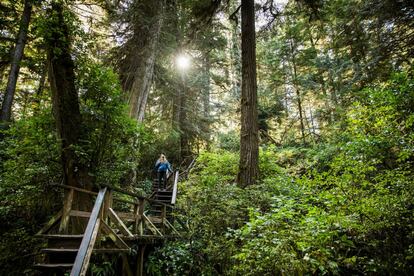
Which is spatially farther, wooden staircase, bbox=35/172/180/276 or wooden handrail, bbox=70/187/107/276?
wooden staircase, bbox=35/172/180/276

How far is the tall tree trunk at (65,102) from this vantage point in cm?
611

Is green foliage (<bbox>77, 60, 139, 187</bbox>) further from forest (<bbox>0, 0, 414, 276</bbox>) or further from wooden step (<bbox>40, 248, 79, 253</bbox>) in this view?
wooden step (<bbox>40, 248, 79, 253</bbox>)

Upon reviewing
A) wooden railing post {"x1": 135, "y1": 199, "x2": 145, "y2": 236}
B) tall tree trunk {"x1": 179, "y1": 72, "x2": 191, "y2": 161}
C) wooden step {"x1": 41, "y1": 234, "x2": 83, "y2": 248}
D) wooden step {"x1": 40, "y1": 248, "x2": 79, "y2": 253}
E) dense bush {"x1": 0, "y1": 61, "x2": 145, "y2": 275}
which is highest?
tall tree trunk {"x1": 179, "y1": 72, "x2": 191, "y2": 161}

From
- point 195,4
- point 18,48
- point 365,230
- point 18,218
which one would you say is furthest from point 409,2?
point 18,48

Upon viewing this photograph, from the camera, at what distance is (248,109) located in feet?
26.1

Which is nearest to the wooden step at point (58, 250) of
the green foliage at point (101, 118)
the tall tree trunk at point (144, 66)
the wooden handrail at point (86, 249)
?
the wooden handrail at point (86, 249)

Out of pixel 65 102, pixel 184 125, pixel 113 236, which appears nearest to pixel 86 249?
pixel 113 236

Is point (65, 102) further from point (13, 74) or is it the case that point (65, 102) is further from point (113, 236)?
point (13, 74)

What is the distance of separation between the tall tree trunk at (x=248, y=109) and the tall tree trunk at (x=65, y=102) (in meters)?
4.38

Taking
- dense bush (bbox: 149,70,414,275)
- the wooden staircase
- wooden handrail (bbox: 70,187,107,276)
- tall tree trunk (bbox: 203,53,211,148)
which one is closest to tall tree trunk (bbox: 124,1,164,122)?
tall tree trunk (bbox: 203,53,211,148)

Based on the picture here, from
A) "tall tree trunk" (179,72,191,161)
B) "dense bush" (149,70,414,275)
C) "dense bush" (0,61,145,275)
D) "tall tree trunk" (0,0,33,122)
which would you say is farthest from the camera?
"tall tree trunk" (179,72,191,161)

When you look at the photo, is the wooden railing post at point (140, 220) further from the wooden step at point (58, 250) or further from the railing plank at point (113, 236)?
the wooden step at point (58, 250)

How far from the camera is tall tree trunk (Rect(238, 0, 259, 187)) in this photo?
7.30 m

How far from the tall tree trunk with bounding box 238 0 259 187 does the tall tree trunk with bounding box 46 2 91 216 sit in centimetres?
438
